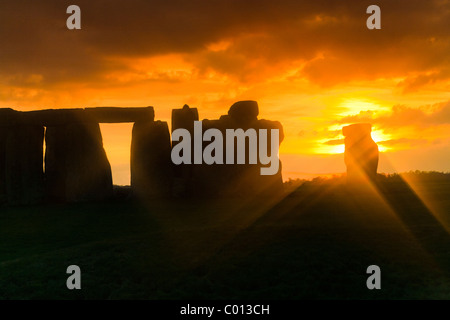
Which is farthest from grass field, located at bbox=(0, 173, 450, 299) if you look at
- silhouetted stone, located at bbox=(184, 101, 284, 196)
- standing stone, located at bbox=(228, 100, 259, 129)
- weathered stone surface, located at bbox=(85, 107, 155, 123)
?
standing stone, located at bbox=(228, 100, 259, 129)

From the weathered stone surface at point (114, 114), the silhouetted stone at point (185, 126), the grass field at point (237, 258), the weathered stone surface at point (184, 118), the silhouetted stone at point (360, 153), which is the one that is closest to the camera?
the grass field at point (237, 258)

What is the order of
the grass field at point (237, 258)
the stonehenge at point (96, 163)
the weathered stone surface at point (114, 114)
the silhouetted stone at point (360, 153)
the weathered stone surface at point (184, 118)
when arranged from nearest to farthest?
the grass field at point (237, 258) < the stonehenge at point (96, 163) < the weathered stone surface at point (114, 114) < the weathered stone surface at point (184, 118) < the silhouetted stone at point (360, 153)

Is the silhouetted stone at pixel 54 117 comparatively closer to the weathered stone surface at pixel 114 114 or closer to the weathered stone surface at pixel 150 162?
the weathered stone surface at pixel 114 114

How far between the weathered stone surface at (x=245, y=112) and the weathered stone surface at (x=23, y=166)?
9.67m

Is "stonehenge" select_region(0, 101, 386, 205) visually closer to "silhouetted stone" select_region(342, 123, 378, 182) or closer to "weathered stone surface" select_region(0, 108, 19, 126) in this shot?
A: "weathered stone surface" select_region(0, 108, 19, 126)

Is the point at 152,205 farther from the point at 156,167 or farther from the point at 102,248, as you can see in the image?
the point at 102,248

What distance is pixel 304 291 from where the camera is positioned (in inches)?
496

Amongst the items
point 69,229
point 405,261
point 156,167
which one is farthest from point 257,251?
point 156,167

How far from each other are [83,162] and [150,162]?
3.20 meters

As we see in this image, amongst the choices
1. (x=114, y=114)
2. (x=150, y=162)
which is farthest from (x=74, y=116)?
(x=150, y=162)

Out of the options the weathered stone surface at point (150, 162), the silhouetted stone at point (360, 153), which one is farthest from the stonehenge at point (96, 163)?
the silhouetted stone at point (360, 153)

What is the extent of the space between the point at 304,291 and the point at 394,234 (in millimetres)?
5213

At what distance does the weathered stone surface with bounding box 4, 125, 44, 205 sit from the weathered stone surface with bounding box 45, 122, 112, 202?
1172 millimetres

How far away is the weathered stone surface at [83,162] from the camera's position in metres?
29.2
